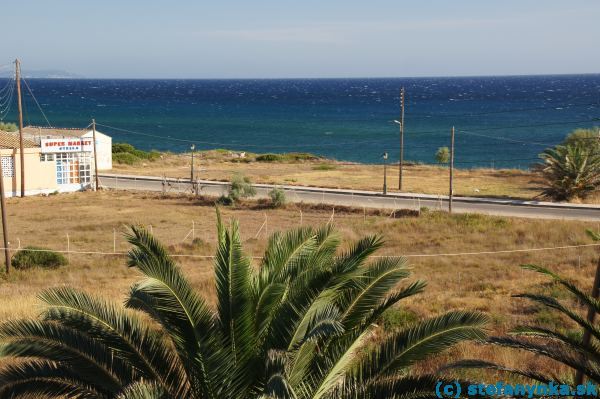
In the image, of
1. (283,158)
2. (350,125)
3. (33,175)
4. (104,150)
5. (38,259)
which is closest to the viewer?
(38,259)

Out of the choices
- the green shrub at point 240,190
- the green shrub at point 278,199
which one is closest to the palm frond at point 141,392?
the green shrub at point 278,199

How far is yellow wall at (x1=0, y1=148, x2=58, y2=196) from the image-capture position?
46.8 m

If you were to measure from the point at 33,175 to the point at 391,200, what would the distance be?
22395 millimetres

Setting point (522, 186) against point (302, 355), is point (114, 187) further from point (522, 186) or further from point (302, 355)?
point (302, 355)

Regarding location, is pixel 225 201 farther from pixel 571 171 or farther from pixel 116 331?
pixel 116 331

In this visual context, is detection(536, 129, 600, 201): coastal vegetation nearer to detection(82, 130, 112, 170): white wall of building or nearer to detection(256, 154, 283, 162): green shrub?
detection(82, 130, 112, 170): white wall of building

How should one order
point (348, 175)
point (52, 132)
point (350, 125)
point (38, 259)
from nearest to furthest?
point (38, 259), point (52, 132), point (348, 175), point (350, 125)

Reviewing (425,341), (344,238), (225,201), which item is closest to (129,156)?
(225,201)

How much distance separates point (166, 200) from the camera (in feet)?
148

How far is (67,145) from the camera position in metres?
49.6

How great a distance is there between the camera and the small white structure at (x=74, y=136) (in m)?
50.5

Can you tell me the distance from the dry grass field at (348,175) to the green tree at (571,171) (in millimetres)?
2055

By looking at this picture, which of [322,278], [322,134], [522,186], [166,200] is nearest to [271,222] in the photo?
[166,200]

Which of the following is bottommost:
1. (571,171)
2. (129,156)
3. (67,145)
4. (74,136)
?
(129,156)
